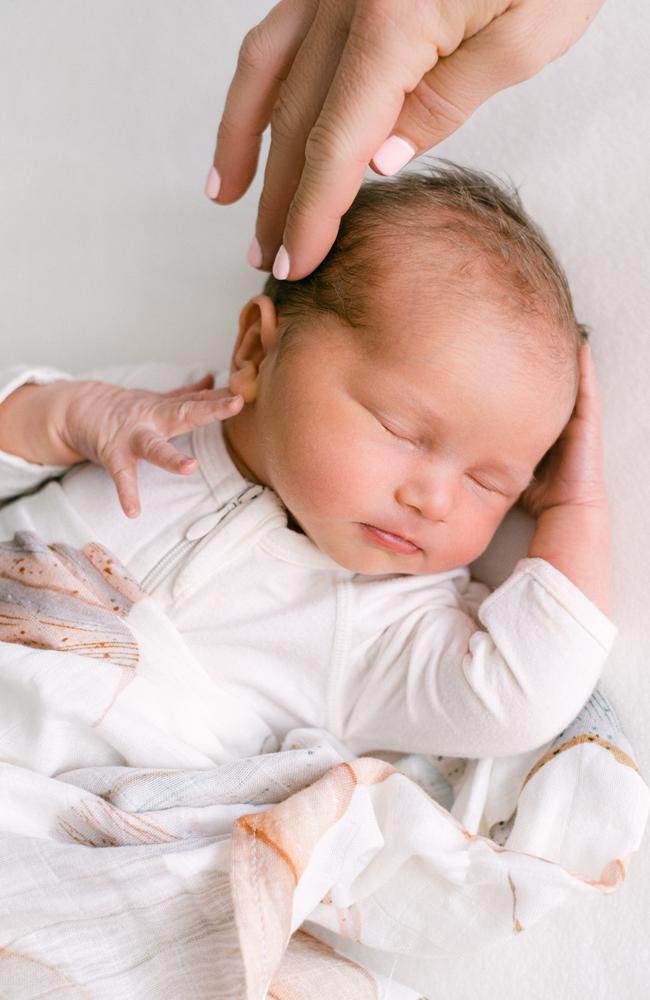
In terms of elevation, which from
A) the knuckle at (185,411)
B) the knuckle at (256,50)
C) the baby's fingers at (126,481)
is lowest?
the baby's fingers at (126,481)

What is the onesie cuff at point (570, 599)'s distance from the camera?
1191 mm

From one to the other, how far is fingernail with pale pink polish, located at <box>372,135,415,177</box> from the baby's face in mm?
178

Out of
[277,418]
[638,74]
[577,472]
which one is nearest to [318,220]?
[277,418]

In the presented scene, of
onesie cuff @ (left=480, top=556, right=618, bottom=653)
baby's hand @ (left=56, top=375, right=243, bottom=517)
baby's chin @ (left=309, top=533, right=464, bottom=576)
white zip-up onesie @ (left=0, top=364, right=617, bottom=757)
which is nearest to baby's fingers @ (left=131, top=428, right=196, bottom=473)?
baby's hand @ (left=56, top=375, right=243, bottom=517)

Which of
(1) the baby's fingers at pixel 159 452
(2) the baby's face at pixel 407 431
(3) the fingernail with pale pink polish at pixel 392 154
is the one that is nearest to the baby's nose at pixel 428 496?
(2) the baby's face at pixel 407 431

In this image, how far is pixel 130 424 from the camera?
1313 mm

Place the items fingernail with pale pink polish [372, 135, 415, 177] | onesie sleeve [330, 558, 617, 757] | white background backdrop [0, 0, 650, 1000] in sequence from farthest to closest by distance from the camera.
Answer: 1. white background backdrop [0, 0, 650, 1000]
2. onesie sleeve [330, 558, 617, 757]
3. fingernail with pale pink polish [372, 135, 415, 177]

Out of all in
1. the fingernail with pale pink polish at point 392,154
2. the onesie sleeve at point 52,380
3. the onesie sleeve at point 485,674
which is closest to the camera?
the fingernail with pale pink polish at point 392,154

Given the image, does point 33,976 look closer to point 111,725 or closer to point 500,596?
point 111,725

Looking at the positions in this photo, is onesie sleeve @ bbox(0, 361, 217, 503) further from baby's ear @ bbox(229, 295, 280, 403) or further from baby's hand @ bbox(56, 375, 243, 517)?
baby's ear @ bbox(229, 295, 280, 403)

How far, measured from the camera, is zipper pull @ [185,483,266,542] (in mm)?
1294

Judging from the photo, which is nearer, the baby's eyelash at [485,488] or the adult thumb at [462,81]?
the adult thumb at [462,81]

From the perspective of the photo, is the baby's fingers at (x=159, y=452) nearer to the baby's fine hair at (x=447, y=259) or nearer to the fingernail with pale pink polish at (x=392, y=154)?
the baby's fine hair at (x=447, y=259)

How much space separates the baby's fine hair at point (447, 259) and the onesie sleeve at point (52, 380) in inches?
12.9
